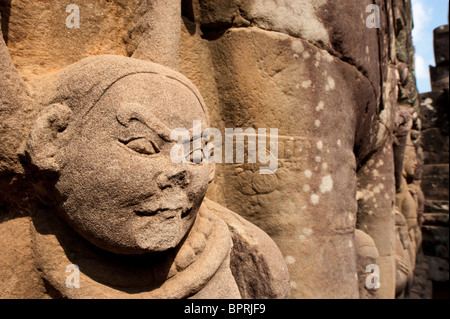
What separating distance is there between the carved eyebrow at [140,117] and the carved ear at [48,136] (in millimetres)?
151

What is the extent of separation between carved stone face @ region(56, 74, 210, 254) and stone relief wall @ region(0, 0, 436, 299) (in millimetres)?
15

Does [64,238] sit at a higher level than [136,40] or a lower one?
lower

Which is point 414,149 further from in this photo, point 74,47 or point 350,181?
point 74,47

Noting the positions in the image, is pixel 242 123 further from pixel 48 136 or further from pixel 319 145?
pixel 48 136

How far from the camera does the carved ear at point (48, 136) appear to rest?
42.4 inches

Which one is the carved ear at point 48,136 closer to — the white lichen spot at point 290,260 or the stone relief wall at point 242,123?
the stone relief wall at point 242,123

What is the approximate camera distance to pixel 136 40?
1398 mm

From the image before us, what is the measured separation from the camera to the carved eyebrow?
3.57ft

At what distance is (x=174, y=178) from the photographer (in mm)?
1134

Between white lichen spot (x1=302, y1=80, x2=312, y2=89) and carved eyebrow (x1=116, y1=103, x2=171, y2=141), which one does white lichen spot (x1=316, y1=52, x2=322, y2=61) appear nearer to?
white lichen spot (x1=302, y1=80, x2=312, y2=89)

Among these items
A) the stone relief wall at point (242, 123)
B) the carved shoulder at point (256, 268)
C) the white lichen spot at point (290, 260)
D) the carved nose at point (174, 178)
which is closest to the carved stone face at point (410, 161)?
the stone relief wall at point (242, 123)

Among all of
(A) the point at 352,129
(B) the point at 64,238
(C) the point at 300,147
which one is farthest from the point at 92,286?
(A) the point at 352,129

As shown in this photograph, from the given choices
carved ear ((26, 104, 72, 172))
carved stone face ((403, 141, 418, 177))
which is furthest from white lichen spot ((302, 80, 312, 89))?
carved stone face ((403, 141, 418, 177))

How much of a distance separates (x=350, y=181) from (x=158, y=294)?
1.17 m
